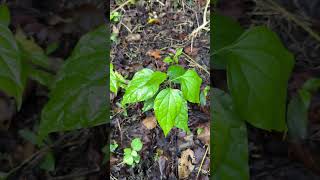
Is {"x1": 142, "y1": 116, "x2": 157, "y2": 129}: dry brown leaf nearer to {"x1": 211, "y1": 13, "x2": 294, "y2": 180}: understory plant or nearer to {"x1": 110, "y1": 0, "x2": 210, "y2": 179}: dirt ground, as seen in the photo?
{"x1": 110, "y1": 0, "x2": 210, "y2": 179}: dirt ground

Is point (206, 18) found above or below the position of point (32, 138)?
above

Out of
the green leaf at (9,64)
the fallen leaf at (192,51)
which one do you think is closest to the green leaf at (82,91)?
the green leaf at (9,64)

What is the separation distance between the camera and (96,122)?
0.92 m

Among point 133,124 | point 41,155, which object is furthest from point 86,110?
point 41,155

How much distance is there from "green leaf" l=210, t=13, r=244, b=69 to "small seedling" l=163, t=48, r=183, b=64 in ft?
0.62

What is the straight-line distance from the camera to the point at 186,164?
0.77 meters

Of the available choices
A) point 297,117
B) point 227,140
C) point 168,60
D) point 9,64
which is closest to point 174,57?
point 168,60

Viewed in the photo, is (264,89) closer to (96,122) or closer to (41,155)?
(96,122)

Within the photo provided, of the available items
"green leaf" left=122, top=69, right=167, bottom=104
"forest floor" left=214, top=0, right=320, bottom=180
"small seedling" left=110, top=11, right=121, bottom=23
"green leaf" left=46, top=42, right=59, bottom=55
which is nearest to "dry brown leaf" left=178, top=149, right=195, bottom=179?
"green leaf" left=122, top=69, right=167, bottom=104

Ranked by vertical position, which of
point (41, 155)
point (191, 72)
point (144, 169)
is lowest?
point (41, 155)

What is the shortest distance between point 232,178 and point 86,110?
0.96 ft

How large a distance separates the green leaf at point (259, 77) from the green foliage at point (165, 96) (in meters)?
0.16

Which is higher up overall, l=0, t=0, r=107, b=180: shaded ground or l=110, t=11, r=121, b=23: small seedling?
l=110, t=11, r=121, b=23: small seedling

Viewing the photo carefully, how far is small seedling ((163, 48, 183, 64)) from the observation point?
78 centimetres
